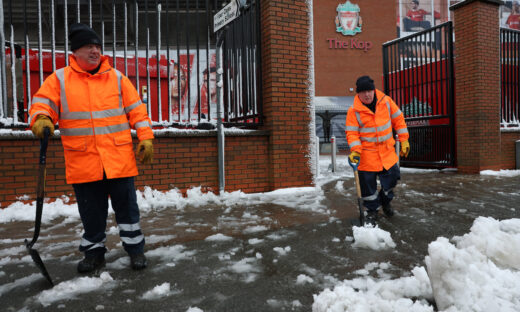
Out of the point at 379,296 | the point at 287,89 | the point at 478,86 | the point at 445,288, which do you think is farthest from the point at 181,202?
the point at 478,86

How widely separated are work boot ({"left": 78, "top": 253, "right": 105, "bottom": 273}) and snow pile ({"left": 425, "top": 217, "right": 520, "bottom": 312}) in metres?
2.36

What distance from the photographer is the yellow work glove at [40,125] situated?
2.46 metres

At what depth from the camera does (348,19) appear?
2784 cm

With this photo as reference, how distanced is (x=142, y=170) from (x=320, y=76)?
77.4 ft

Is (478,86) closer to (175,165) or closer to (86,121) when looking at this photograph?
(175,165)

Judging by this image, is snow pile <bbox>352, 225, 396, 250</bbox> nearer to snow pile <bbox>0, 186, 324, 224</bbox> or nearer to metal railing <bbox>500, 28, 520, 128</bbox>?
snow pile <bbox>0, 186, 324, 224</bbox>

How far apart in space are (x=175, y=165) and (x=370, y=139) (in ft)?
9.44

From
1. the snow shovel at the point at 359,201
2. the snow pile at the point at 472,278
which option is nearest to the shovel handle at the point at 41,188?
the snow pile at the point at 472,278

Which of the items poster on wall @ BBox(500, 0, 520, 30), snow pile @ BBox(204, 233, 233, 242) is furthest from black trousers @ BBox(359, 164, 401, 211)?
poster on wall @ BBox(500, 0, 520, 30)

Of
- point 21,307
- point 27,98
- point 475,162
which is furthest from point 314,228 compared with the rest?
point 475,162

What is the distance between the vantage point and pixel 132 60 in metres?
7.13

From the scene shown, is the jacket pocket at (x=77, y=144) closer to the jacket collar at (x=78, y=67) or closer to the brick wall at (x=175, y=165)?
the jacket collar at (x=78, y=67)

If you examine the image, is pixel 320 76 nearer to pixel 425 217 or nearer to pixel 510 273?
pixel 425 217

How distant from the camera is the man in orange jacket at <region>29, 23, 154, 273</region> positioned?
8.84ft
